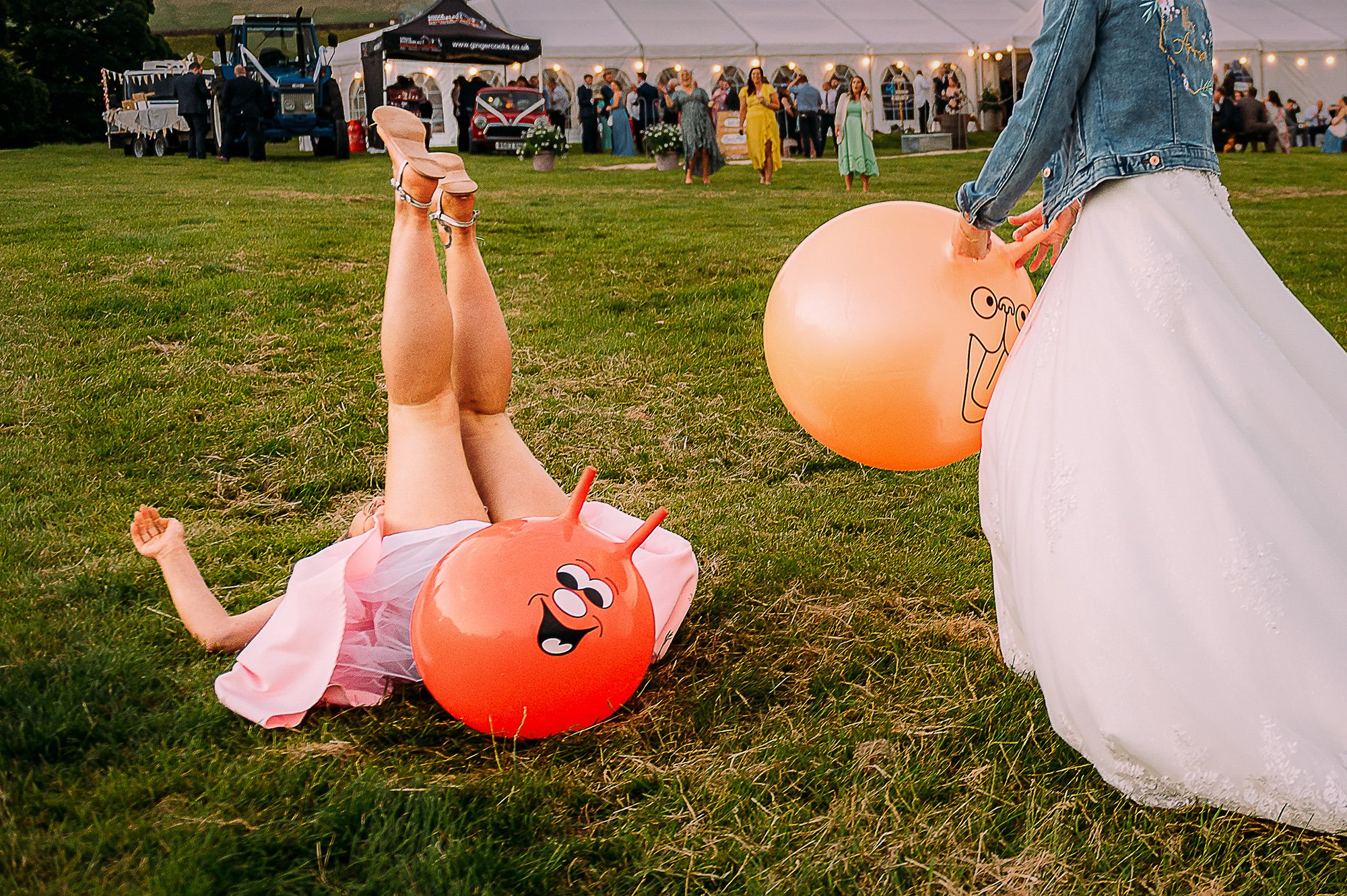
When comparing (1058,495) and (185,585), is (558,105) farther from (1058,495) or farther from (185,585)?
(1058,495)

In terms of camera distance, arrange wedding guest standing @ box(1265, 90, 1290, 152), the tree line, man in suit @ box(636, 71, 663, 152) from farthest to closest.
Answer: the tree line → man in suit @ box(636, 71, 663, 152) → wedding guest standing @ box(1265, 90, 1290, 152)

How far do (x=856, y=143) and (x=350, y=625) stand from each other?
12.6 meters

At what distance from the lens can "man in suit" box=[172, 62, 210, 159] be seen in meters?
18.7

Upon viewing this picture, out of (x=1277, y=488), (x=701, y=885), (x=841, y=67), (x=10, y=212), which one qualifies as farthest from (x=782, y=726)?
(x=841, y=67)

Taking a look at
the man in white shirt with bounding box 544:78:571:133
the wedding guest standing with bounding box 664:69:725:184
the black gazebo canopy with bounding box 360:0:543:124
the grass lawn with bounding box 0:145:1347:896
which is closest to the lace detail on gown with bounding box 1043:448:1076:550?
the grass lawn with bounding box 0:145:1347:896

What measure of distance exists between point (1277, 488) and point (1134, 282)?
21.0 inches

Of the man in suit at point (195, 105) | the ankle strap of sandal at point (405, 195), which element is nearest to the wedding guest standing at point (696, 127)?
the man in suit at point (195, 105)

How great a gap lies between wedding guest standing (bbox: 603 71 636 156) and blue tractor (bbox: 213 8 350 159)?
5.53 m

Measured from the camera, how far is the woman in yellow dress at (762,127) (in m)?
15.3

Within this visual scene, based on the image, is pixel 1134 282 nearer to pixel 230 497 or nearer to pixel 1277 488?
pixel 1277 488

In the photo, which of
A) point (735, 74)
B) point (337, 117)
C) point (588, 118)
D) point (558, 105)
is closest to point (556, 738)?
point (337, 117)

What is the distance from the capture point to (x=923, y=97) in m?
26.0

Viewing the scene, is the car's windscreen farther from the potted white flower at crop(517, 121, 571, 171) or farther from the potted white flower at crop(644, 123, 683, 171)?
the potted white flower at crop(644, 123, 683, 171)

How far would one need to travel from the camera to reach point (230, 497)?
4.74m
